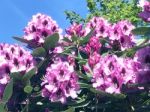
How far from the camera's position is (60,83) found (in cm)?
383

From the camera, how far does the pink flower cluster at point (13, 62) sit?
3.97 m

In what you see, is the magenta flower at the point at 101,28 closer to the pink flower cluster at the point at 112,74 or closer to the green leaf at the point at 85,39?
the green leaf at the point at 85,39

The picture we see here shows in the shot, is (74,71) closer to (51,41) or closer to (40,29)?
(51,41)

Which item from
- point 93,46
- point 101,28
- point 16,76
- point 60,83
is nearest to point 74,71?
point 60,83

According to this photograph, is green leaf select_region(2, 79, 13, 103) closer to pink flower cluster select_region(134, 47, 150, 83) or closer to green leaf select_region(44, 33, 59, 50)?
green leaf select_region(44, 33, 59, 50)

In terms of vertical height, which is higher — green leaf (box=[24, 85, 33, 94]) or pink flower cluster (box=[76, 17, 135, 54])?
pink flower cluster (box=[76, 17, 135, 54])

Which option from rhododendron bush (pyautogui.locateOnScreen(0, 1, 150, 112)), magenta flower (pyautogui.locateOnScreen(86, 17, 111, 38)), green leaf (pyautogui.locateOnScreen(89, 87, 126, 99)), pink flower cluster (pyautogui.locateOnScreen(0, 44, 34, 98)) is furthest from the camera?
magenta flower (pyautogui.locateOnScreen(86, 17, 111, 38))

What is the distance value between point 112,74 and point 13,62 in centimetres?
89

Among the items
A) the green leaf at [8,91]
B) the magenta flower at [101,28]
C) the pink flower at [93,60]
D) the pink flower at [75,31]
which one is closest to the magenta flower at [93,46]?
the pink flower at [93,60]

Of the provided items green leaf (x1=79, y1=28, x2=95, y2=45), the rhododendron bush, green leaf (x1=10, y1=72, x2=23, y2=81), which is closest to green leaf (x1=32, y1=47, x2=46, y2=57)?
the rhododendron bush

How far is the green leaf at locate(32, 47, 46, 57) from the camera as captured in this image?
4086 mm

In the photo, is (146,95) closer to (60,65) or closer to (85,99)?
(85,99)

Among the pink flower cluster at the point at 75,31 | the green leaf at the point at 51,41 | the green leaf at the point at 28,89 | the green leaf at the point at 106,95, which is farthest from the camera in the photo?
the pink flower cluster at the point at 75,31

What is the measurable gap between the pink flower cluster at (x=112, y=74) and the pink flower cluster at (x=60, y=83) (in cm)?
19
